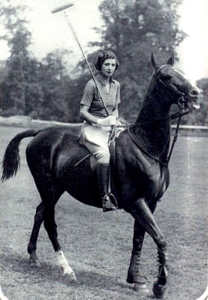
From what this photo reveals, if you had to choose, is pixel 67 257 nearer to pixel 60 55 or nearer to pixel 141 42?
pixel 60 55

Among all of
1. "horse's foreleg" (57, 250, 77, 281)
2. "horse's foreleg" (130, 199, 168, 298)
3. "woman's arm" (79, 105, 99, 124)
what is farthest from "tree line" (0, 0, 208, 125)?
"horse's foreleg" (57, 250, 77, 281)

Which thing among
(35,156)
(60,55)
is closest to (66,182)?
(35,156)

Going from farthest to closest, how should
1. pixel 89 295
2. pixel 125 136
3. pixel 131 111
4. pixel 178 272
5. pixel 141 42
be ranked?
Answer: pixel 141 42 → pixel 131 111 → pixel 178 272 → pixel 125 136 → pixel 89 295

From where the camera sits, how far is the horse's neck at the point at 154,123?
4.75 metres

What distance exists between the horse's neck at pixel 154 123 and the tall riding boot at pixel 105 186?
521 mm

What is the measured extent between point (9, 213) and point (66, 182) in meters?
3.15

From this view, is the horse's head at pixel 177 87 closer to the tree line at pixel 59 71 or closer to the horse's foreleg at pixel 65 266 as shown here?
the tree line at pixel 59 71

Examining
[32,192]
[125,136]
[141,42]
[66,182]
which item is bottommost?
[32,192]

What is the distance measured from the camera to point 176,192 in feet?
32.1

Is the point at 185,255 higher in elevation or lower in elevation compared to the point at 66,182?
lower

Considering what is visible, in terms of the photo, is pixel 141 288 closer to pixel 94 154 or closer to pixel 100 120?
pixel 94 154

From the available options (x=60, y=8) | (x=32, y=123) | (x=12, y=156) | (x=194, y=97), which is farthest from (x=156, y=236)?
(x=32, y=123)

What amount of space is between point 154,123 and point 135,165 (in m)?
0.51

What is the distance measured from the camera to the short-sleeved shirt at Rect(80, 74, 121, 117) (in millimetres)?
4934
